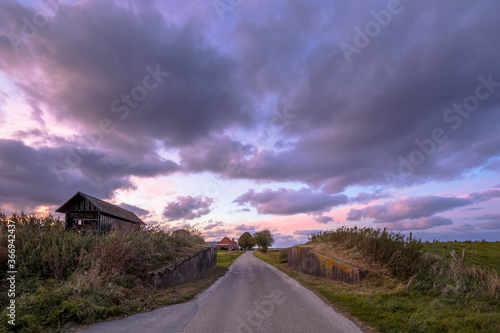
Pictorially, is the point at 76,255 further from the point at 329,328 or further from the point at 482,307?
the point at 482,307

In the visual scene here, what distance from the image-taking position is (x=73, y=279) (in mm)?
7941

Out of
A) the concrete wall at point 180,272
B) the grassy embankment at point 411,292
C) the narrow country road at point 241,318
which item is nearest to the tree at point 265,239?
the concrete wall at point 180,272

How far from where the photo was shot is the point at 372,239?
1161 centimetres

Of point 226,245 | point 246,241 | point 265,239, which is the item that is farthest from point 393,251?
point 226,245

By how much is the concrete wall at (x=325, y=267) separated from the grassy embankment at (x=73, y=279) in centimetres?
619

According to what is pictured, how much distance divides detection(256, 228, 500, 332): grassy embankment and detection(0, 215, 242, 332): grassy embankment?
5905 mm

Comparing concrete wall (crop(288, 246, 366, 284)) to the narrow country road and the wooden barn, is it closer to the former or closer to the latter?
the narrow country road

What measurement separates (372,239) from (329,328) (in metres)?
7.03

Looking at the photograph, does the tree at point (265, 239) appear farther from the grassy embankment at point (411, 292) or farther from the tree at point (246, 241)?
the grassy embankment at point (411, 292)

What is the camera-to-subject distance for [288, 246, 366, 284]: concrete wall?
1030 cm

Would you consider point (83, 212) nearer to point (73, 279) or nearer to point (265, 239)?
point (73, 279)

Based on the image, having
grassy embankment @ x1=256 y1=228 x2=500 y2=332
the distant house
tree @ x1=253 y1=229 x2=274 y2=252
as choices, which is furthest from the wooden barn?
the distant house

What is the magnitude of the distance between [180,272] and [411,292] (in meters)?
9.55

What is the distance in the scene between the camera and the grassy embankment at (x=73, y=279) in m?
6.00
